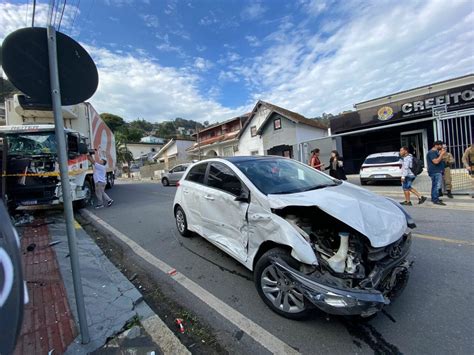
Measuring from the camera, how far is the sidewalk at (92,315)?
210 centimetres

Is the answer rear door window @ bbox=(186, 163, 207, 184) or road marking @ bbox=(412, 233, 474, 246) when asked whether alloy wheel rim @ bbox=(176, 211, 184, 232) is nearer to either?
rear door window @ bbox=(186, 163, 207, 184)

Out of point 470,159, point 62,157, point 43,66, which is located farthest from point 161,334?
point 470,159

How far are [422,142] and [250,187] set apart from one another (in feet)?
54.8

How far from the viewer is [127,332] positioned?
2270 mm

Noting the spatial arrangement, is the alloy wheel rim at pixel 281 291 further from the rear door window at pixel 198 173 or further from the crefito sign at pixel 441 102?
the crefito sign at pixel 441 102

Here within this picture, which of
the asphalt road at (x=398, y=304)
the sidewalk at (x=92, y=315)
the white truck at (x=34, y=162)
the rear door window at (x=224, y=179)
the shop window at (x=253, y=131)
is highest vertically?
the shop window at (x=253, y=131)

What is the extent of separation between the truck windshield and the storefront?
11034 mm

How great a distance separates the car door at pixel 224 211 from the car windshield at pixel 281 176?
0.24m

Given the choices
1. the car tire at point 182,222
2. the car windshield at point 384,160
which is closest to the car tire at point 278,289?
the car tire at point 182,222

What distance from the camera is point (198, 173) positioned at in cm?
442

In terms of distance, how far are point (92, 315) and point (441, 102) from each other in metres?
17.4

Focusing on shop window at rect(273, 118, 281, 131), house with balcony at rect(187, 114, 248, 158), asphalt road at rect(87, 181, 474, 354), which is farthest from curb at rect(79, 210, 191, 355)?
house with balcony at rect(187, 114, 248, 158)

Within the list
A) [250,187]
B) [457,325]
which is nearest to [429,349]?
[457,325]

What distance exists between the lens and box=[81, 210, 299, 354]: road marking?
209 centimetres
